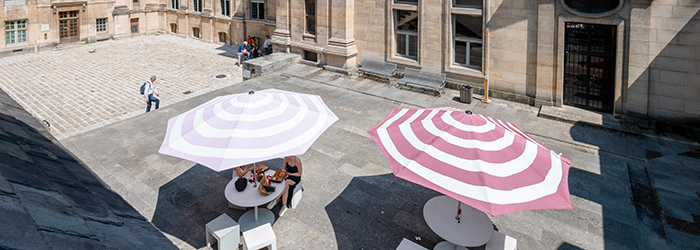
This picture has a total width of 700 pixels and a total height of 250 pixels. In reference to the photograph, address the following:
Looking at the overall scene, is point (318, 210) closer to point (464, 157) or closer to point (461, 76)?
point (464, 157)

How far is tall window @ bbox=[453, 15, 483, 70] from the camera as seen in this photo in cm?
1600

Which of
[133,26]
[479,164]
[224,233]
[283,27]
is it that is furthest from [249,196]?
[133,26]

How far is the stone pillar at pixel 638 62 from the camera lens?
12.3 metres

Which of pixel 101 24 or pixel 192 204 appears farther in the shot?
pixel 101 24

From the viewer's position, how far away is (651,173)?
10219mm

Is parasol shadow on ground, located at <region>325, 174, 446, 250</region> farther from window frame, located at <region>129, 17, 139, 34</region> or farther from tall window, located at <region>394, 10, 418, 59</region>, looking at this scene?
window frame, located at <region>129, 17, 139, 34</region>

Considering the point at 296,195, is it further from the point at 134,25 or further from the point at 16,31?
the point at 134,25

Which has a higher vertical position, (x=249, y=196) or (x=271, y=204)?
(x=249, y=196)

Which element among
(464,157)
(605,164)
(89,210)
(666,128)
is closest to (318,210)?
(464,157)

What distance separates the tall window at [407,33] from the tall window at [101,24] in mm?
28346

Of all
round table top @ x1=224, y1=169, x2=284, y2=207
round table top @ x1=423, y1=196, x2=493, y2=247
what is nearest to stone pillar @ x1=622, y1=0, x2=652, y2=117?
round table top @ x1=423, y1=196, x2=493, y2=247

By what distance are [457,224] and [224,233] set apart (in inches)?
163

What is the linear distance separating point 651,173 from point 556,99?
4.91 meters

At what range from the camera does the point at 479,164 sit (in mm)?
5996
